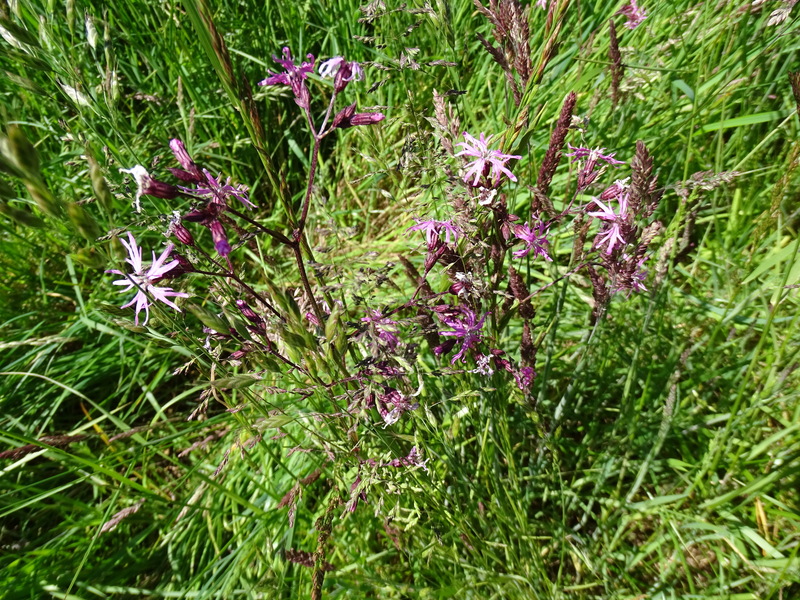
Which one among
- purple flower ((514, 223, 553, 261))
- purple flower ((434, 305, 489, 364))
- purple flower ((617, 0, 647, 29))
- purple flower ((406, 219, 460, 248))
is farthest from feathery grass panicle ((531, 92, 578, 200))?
purple flower ((617, 0, 647, 29))

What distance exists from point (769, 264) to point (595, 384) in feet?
2.06

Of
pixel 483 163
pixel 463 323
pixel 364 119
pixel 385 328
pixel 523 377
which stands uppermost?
pixel 364 119

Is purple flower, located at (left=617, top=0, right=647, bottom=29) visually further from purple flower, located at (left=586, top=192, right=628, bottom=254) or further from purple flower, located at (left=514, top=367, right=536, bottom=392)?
purple flower, located at (left=514, top=367, right=536, bottom=392)

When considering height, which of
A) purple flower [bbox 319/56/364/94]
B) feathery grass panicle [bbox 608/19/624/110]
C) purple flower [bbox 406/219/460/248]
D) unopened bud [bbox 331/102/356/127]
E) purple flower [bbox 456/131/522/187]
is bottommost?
purple flower [bbox 406/219/460/248]

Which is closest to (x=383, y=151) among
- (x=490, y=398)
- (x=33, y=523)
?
(x=490, y=398)

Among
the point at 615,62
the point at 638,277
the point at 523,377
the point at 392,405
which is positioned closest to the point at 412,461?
the point at 392,405

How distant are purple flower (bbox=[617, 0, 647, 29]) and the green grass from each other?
5 centimetres

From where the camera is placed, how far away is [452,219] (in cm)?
101

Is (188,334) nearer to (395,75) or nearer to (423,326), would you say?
(423,326)

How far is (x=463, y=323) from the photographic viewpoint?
1.18 metres

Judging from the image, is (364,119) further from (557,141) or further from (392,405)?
(392,405)

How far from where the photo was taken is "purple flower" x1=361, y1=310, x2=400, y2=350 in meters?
0.96

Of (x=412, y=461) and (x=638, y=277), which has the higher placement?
(x=638, y=277)

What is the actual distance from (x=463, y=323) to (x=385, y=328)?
28cm
